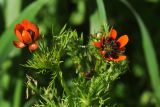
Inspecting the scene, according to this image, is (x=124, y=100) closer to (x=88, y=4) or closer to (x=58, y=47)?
(x=88, y=4)

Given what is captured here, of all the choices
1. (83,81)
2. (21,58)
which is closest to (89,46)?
(83,81)

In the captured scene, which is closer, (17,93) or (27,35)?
(27,35)

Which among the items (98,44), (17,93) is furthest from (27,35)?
(17,93)

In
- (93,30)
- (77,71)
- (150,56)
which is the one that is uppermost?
(93,30)

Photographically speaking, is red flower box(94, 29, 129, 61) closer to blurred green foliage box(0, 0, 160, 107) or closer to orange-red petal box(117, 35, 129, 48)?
orange-red petal box(117, 35, 129, 48)

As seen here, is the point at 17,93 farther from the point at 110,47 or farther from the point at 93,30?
the point at 110,47

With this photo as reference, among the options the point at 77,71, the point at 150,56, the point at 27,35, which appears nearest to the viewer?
the point at 27,35

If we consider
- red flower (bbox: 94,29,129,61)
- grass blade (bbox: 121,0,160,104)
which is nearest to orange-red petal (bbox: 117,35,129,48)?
red flower (bbox: 94,29,129,61)
